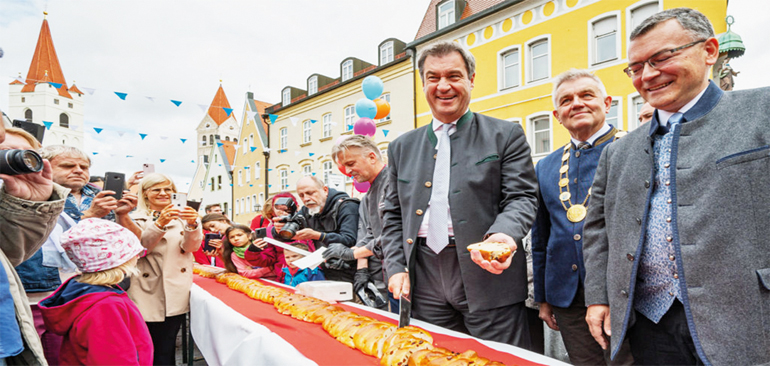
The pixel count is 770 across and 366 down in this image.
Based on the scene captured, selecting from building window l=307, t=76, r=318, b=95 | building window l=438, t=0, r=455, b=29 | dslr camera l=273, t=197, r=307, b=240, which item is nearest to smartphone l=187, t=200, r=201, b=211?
dslr camera l=273, t=197, r=307, b=240

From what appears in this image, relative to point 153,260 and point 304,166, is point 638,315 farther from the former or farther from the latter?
point 304,166

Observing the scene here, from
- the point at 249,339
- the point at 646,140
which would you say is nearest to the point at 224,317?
the point at 249,339

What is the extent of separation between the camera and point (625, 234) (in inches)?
56.4

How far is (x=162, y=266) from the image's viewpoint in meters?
3.35

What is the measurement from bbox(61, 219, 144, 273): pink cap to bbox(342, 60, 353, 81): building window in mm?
17453

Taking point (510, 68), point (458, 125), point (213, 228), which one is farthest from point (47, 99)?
point (458, 125)

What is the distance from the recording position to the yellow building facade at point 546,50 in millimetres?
10430

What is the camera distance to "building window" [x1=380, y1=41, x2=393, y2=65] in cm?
1694

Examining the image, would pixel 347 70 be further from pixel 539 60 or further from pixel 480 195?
pixel 480 195

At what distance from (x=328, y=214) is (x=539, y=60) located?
10.5 meters

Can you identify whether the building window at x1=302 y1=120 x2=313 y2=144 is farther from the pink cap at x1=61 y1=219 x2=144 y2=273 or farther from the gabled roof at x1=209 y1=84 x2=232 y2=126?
the gabled roof at x1=209 y1=84 x2=232 y2=126

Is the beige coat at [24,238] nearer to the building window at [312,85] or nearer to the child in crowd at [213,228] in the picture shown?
the child in crowd at [213,228]

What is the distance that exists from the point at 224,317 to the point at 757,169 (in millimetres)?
2493

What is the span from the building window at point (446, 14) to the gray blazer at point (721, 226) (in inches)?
564
